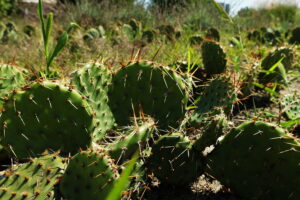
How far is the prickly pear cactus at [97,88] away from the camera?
136cm

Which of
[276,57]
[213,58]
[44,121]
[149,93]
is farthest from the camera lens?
[276,57]

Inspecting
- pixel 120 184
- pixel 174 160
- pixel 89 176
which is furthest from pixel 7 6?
pixel 120 184

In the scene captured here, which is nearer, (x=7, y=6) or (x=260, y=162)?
(x=260, y=162)

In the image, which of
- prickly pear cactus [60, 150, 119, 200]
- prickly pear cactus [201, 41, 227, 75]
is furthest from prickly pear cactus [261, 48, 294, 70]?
prickly pear cactus [60, 150, 119, 200]

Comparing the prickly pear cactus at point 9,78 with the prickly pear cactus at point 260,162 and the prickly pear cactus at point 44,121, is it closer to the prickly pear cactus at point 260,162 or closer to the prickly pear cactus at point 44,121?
the prickly pear cactus at point 44,121

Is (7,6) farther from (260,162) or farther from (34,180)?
(260,162)

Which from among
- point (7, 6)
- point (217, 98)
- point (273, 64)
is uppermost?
point (7, 6)

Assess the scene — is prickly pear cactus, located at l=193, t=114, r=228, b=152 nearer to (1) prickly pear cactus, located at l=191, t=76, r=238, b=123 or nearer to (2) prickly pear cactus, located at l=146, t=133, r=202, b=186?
(2) prickly pear cactus, located at l=146, t=133, r=202, b=186

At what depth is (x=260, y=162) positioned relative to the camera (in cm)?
110

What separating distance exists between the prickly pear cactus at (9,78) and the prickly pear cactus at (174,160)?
78cm

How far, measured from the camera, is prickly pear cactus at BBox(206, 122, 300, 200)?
3.52 feet

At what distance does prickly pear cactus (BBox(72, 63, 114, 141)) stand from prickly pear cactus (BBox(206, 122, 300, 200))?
466 mm

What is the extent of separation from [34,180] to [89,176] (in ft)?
0.54

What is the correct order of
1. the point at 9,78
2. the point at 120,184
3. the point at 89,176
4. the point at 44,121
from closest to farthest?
the point at 120,184, the point at 89,176, the point at 44,121, the point at 9,78
